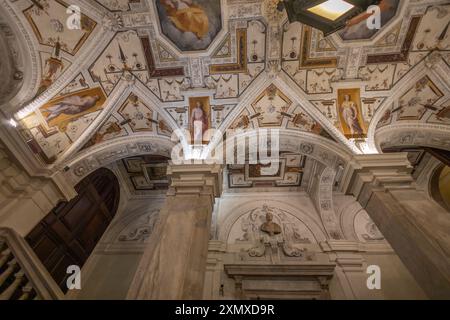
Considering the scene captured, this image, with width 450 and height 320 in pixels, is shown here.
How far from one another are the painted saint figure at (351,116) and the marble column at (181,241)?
3.48 meters

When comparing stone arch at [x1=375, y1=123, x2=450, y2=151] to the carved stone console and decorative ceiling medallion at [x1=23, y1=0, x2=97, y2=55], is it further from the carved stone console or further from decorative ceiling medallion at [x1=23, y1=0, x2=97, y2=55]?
decorative ceiling medallion at [x1=23, y1=0, x2=97, y2=55]

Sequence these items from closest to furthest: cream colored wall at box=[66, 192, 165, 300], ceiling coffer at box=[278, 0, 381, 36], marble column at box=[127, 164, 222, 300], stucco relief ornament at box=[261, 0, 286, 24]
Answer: marble column at box=[127, 164, 222, 300] → ceiling coffer at box=[278, 0, 381, 36] → stucco relief ornament at box=[261, 0, 286, 24] → cream colored wall at box=[66, 192, 165, 300]

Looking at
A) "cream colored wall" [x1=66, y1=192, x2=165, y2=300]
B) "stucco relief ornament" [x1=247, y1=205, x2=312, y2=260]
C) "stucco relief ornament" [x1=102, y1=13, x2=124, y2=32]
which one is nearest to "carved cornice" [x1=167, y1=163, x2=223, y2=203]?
"stucco relief ornament" [x1=247, y1=205, x2=312, y2=260]

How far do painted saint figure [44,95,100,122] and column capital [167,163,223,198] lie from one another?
297 cm

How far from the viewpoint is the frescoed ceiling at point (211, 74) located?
5027 mm

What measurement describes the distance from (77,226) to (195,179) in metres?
4.89

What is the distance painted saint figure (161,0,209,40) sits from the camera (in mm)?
4996

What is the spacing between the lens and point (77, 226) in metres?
7.07

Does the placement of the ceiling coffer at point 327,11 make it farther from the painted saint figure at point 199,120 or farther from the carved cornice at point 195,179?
the painted saint figure at point 199,120

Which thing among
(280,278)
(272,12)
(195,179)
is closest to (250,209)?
(280,278)

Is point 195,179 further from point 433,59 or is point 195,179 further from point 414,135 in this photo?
point 433,59

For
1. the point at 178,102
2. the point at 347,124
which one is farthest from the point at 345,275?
the point at 178,102

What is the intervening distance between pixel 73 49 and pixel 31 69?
932 mm
